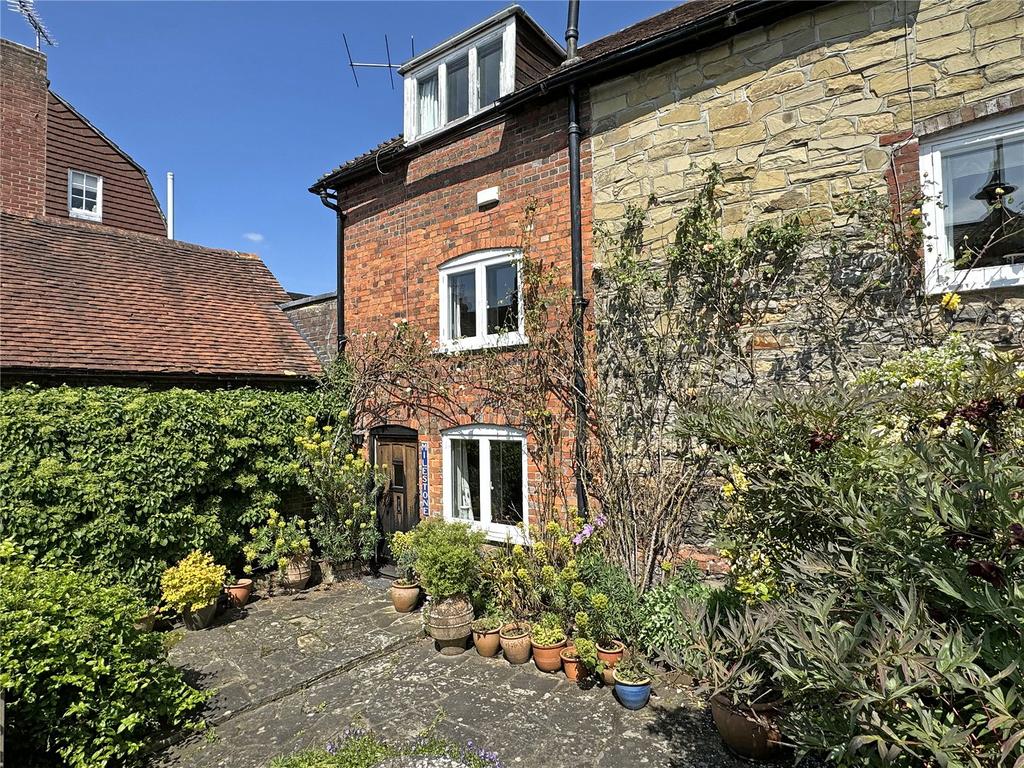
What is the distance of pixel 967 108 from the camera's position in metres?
4.44

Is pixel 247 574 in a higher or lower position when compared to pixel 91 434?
lower

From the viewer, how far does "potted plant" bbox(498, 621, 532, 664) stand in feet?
18.1

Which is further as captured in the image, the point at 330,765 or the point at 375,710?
the point at 375,710

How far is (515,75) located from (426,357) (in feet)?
14.0

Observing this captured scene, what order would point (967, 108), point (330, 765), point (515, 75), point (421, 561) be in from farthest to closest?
point (515, 75) < point (421, 561) < point (967, 108) < point (330, 765)

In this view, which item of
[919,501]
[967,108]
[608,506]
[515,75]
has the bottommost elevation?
[608,506]

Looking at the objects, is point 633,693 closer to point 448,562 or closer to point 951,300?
point 448,562

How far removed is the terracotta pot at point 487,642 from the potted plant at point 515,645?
0.22ft

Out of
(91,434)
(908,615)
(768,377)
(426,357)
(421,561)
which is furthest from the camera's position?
(426,357)

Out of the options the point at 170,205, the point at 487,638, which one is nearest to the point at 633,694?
the point at 487,638

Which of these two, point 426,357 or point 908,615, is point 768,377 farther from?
point 426,357

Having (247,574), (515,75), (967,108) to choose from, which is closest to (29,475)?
(247,574)

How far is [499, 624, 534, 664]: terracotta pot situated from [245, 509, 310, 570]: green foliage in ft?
12.5

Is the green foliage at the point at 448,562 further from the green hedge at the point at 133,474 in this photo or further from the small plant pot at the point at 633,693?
the green hedge at the point at 133,474
